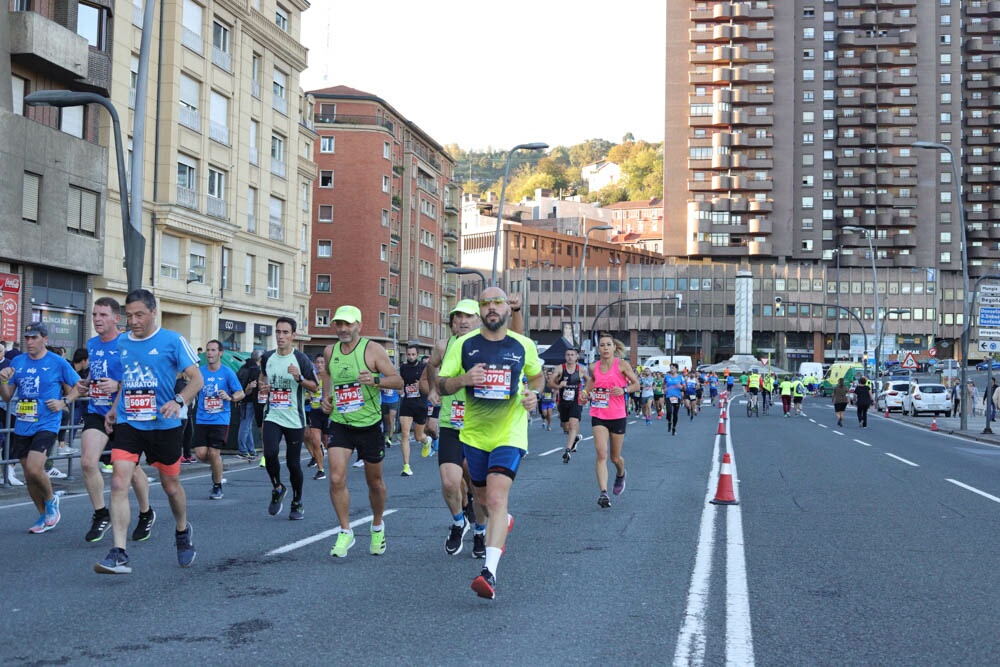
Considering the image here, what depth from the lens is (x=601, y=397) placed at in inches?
469

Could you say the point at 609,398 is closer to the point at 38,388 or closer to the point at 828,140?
the point at 38,388

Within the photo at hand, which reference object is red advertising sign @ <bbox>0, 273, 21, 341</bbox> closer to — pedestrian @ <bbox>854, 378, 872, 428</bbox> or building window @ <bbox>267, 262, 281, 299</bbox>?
building window @ <bbox>267, 262, 281, 299</bbox>

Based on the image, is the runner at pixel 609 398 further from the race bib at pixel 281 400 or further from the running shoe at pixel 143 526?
the running shoe at pixel 143 526

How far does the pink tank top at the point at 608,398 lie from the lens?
11.9m

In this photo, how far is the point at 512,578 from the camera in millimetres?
7141

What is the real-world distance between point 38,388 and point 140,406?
291 cm

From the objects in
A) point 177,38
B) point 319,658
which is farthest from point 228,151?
point 319,658

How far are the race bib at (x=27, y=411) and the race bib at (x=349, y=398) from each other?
3.11 metres

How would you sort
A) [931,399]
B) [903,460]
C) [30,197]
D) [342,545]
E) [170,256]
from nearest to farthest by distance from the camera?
[342,545]
[903,460]
[30,197]
[170,256]
[931,399]

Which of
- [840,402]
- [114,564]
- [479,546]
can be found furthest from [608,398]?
[840,402]

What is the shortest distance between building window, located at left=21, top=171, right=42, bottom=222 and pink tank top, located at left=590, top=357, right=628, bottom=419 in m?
20.6

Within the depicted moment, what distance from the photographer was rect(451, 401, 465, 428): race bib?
842 centimetres

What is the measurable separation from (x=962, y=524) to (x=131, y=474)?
7.58 m

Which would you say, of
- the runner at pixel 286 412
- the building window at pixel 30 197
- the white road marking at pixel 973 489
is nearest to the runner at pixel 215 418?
the runner at pixel 286 412
